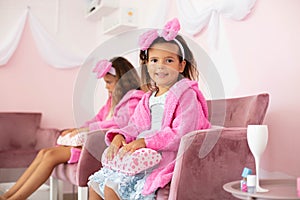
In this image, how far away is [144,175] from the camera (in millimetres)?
1816

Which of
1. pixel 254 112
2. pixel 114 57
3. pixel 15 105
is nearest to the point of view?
pixel 254 112

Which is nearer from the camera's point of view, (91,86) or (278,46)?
(278,46)

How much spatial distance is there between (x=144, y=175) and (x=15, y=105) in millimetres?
2417

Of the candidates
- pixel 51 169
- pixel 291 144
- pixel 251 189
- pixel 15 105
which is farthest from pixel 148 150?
pixel 15 105

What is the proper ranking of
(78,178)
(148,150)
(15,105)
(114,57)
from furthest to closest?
1. (15,105)
2. (114,57)
3. (78,178)
4. (148,150)

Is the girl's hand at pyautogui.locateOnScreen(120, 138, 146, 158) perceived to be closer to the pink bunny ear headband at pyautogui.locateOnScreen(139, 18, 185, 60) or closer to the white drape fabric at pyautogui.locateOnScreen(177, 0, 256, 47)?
the pink bunny ear headband at pyautogui.locateOnScreen(139, 18, 185, 60)

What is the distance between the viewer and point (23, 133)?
3.79m

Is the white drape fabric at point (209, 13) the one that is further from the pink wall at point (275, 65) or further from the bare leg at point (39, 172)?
the bare leg at point (39, 172)

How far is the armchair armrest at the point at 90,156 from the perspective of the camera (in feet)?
7.77

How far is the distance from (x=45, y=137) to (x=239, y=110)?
195 centimetres

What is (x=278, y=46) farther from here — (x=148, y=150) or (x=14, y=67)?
(x=14, y=67)

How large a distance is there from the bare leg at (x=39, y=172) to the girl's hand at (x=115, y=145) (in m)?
0.85

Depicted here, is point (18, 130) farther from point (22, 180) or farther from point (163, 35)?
point (163, 35)

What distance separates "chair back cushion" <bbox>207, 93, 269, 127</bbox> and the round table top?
1.49ft
